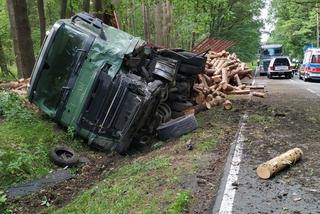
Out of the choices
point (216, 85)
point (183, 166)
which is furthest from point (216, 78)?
point (183, 166)

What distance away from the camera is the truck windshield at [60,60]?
9000 millimetres

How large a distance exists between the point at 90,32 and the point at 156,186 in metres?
4.60

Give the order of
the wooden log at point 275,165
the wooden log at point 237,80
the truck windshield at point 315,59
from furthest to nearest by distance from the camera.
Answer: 1. the truck windshield at point 315,59
2. the wooden log at point 237,80
3. the wooden log at point 275,165

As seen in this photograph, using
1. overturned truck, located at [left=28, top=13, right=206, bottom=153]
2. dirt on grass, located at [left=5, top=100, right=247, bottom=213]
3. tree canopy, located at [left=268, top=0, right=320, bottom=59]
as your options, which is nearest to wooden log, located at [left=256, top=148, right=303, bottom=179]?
dirt on grass, located at [left=5, top=100, right=247, bottom=213]

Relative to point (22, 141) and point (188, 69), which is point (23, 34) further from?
point (22, 141)

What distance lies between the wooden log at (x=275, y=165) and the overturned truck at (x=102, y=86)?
3096 mm

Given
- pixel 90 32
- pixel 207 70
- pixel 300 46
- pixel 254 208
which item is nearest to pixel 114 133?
pixel 90 32

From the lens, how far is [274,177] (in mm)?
5766

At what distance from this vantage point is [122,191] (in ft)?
19.4

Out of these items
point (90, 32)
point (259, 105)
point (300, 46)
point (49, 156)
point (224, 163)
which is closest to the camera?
point (224, 163)

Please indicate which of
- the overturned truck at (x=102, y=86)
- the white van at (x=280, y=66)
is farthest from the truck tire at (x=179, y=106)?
the white van at (x=280, y=66)

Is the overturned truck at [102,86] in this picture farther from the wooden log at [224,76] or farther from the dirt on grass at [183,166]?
the wooden log at [224,76]

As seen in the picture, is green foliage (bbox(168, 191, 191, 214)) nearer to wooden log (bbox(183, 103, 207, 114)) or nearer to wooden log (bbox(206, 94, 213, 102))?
wooden log (bbox(183, 103, 207, 114))

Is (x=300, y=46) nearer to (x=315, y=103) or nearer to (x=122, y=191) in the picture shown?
(x=315, y=103)
